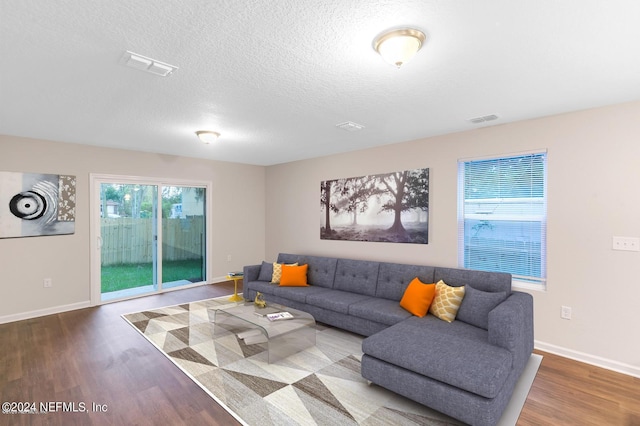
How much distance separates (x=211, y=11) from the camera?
162 centimetres

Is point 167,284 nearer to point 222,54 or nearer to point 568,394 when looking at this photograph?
point 222,54

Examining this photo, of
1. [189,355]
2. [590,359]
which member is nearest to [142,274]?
[189,355]

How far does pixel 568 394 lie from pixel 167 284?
5.69 m

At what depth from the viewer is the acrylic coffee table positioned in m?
3.04

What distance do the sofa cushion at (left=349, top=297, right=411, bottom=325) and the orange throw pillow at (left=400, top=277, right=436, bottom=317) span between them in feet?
0.27

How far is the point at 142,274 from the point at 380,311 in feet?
14.0

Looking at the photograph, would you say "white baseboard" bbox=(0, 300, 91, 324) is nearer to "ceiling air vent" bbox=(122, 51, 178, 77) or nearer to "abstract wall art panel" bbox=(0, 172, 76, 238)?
"abstract wall art panel" bbox=(0, 172, 76, 238)

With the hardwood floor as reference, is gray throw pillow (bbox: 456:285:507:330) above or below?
above

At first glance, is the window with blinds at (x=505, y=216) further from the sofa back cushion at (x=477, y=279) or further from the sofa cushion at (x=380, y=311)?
the sofa cushion at (x=380, y=311)

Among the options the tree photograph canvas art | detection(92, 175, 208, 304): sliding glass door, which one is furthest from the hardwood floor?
the tree photograph canvas art

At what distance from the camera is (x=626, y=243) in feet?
9.27

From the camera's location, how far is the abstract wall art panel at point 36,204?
4.04 meters

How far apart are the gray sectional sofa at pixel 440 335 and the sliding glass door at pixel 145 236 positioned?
2.66 metres

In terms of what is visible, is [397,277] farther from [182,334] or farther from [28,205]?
[28,205]
